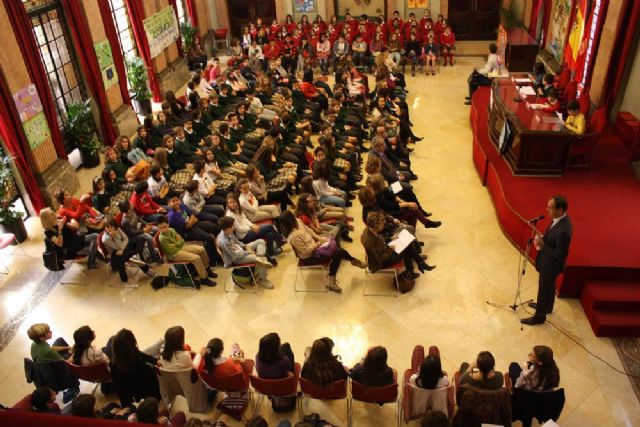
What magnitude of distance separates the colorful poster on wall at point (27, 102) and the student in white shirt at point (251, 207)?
3.80 meters

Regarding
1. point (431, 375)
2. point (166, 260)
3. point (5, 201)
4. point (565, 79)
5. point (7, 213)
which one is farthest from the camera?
point (565, 79)

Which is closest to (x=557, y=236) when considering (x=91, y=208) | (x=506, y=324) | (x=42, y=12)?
(x=506, y=324)

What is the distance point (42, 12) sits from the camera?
928 cm

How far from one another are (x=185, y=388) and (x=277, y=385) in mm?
894

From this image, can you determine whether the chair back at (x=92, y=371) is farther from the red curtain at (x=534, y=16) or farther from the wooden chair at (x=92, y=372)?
the red curtain at (x=534, y=16)

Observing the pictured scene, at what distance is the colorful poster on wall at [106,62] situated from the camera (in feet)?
34.5

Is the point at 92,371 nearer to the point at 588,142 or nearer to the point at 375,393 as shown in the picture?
the point at 375,393

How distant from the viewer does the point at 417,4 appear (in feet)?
52.0

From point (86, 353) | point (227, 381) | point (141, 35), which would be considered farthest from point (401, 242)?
point (141, 35)

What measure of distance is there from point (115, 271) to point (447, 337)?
4.30 meters

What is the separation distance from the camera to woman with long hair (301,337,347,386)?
4.45 m

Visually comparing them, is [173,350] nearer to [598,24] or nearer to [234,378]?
[234,378]

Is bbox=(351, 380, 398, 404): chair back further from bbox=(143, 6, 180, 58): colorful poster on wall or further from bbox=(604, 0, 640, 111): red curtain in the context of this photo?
bbox=(143, 6, 180, 58): colorful poster on wall

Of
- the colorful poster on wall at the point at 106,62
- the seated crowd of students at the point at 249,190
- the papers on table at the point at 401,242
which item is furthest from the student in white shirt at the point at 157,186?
the colorful poster on wall at the point at 106,62
